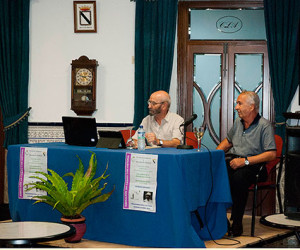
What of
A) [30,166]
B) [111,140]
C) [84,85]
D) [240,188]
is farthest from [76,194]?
[84,85]

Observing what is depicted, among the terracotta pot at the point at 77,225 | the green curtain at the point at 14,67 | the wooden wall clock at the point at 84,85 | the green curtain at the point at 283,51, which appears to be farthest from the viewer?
the green curtain at the point at 14,67

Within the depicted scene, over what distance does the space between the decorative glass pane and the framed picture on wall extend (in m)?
1.20

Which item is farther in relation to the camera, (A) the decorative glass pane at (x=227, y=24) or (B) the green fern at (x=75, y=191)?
(A) the decorative glass pane at (x=227, y=24)

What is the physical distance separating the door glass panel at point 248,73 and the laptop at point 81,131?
7.56ft

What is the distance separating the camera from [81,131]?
4582 mm

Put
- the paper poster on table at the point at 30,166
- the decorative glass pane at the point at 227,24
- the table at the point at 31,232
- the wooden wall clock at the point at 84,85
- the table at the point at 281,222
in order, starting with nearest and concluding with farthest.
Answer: the table at the point at 31,232 → the table at the point at 281,222 → the paper poster on table at the point at 30,166 → the decorative glass pane at the point at 227,24 → the wooden wall clock at the point at 84,85

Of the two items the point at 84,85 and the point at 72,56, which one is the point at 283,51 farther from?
the point at 72,56

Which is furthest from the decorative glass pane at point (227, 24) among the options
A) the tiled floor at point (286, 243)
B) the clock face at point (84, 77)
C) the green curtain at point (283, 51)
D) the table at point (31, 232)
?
the table at point (31, 232)

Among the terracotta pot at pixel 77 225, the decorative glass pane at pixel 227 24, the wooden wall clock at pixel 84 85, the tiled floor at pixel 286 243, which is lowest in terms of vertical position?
the tiled floor at pixel 286 243

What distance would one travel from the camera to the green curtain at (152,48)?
242 inches

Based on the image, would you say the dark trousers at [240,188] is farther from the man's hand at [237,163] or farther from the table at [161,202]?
the table at [161,202]

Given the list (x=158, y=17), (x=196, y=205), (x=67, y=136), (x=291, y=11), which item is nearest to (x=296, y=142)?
(x=196, y=205)

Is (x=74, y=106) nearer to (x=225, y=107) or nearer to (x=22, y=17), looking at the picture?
(x=22, y=17)

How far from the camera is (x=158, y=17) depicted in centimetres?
619
